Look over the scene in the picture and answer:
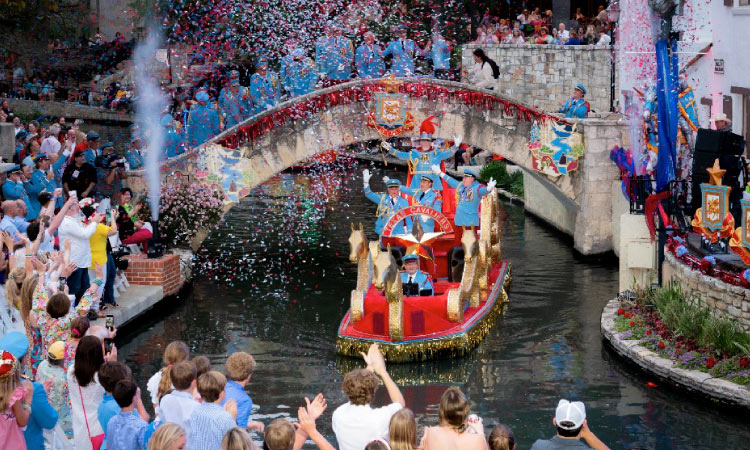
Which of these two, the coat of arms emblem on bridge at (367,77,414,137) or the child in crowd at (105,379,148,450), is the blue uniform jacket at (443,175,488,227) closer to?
the coat of arms emblem on bridge at (367,77,414,137)

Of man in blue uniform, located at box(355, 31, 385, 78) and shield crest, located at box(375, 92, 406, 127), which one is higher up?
man in blue uniform, located at box(355, 31, 385, 78)

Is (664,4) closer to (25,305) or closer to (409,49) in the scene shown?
(409,49)

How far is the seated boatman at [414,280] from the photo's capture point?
15930 millimetres

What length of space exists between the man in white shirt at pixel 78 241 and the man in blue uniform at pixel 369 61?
8796mm

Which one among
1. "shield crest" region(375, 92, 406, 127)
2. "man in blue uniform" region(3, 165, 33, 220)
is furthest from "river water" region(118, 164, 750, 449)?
"shield crest" region(375, 92, 406, 127)

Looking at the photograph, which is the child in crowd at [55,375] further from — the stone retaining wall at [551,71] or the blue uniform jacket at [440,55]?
the stone retaining wall at [551,71]

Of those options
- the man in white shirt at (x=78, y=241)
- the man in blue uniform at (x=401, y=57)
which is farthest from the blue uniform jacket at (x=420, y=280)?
the man in blue uniform at (x=401, y=57)

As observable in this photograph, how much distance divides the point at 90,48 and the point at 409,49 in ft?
64.2

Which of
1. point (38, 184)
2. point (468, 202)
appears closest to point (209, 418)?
point (38, 184)

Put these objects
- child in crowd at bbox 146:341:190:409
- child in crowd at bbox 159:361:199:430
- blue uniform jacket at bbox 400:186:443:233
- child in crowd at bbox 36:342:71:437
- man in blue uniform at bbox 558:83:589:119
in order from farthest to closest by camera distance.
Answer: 1. man in blue uniform at bbox 558:83:589:119
2. blue uniform jacket at bbox 400:186:443:233
3. child in crowd at bbox 36:342:71:437
4. child in crowd at bbox 146:341:190:409
5. child in crowd at bbox 159:361:199:430

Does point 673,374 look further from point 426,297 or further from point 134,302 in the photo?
point 134,302

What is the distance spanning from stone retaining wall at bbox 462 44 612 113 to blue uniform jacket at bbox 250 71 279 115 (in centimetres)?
690

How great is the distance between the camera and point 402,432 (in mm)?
7500

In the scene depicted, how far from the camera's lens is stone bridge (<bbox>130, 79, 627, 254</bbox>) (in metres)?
21.7
